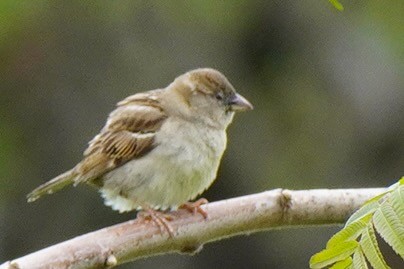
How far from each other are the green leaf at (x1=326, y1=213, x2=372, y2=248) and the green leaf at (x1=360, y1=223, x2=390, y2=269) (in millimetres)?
14

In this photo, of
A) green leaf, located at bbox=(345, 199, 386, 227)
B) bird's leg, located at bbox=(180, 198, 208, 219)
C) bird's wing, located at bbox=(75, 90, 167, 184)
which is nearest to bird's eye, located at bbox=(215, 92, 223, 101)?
bird's wing, located at bbox=(75, 90, 167, 184)

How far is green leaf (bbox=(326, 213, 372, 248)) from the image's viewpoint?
213 centimetres

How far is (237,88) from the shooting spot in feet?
26.5

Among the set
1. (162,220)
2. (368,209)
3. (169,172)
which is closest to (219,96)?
(169,172)

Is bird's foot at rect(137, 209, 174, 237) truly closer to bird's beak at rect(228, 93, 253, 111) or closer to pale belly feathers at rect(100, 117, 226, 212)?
pale belly feathers at rect(100, 117, 226, 212)

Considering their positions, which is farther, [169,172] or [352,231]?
[169,172]

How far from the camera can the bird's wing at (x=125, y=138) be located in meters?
4.46

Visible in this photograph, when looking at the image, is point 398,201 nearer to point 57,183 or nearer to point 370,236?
point 370,236

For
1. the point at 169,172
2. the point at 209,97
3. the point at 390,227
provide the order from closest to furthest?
the point at 390,227 → the point at 169,172 → the point at 209,97

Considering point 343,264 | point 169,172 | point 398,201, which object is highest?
point 398,201

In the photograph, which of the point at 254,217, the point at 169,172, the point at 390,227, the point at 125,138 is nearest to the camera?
the point at 390,227

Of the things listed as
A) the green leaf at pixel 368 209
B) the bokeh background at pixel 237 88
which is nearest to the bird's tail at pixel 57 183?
the green leaf at pixel 368 209

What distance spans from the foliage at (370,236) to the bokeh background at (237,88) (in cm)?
516

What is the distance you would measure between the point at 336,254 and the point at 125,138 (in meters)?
2.53
